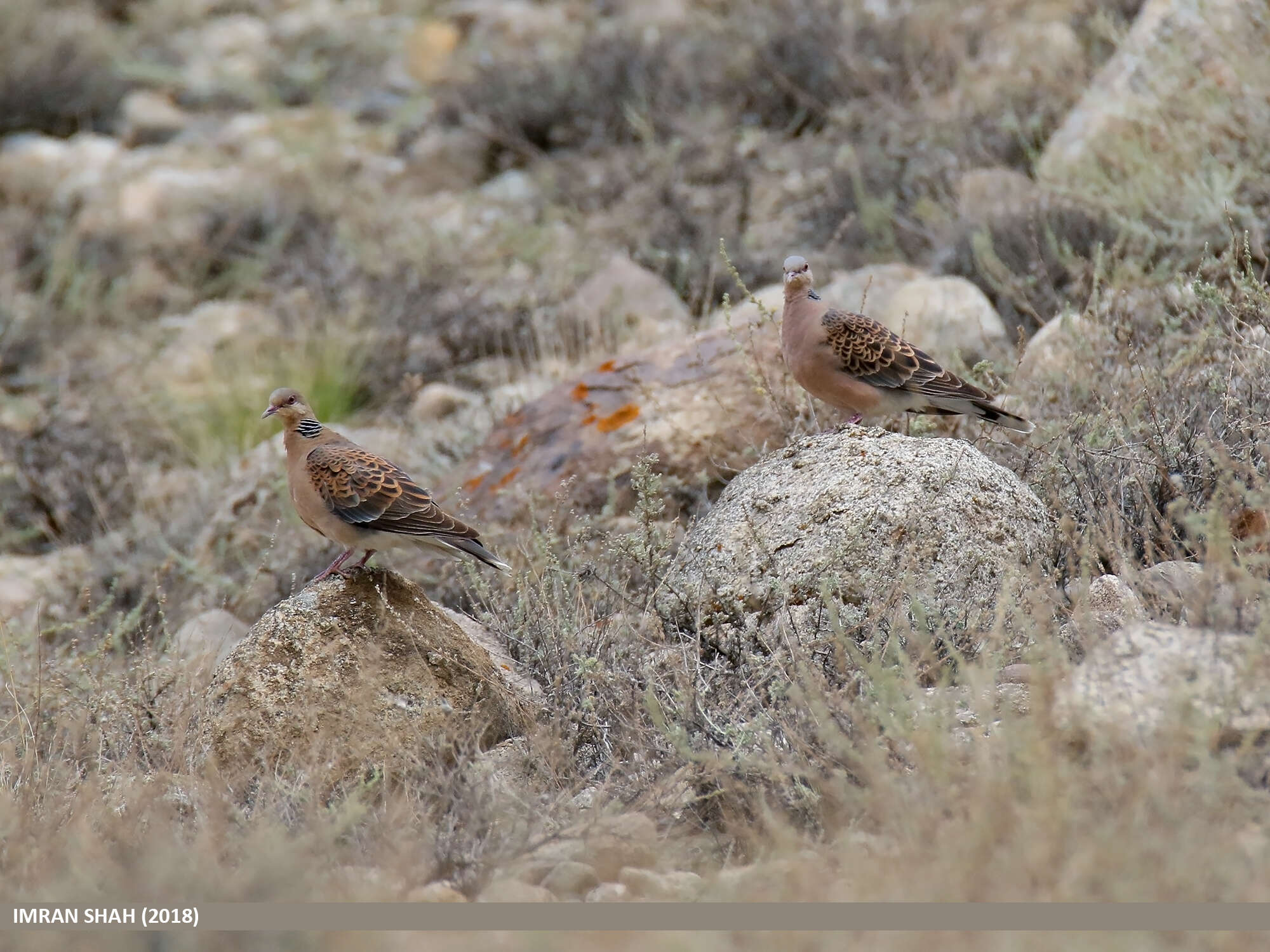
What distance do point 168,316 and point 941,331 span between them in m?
5.82

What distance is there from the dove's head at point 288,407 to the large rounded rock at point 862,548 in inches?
56.8

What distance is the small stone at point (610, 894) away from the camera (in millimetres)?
2949

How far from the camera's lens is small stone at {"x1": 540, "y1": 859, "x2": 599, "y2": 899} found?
9.84ft

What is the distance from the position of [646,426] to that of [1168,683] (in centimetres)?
290

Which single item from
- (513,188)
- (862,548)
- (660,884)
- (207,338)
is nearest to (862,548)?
(862,548)

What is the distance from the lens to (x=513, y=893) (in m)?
2.88

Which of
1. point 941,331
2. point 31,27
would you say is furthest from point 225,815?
point 31,27

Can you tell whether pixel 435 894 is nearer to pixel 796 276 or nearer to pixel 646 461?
pixel 646 461

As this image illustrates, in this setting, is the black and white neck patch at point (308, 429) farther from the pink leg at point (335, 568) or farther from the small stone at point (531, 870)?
the small stone at point (531, 870)

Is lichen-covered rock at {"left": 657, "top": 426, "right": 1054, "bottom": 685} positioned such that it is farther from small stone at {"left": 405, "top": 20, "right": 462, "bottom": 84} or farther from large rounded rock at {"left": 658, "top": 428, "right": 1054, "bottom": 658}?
small stone at {"left": 405, "top": 20, "right": 462, "bottom": 84}

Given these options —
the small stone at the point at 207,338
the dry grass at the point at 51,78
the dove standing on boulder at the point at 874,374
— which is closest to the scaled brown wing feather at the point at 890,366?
the dove standing on boulder at the point at 874,374

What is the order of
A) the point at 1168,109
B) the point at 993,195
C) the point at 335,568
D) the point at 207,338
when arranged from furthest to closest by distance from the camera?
1. the point at 207,338
2. the point at 993,195
3. the point at 1168,109
4. the point at 335,568

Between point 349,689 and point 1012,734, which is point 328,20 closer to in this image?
point 349,689

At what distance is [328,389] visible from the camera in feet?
25.3
